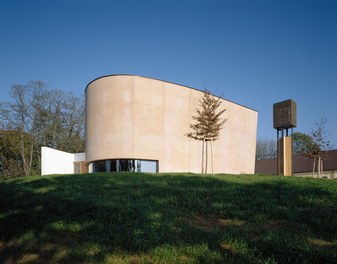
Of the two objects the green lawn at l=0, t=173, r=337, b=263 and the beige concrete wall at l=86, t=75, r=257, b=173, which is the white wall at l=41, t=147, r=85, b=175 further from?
the green lawn at l=0, t=173, r=337, b=263

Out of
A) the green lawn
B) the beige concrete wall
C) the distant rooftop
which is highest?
the beige concrete wall

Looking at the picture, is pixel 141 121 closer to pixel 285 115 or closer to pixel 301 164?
pixel 285 115

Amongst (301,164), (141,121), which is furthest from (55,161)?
(301,164)

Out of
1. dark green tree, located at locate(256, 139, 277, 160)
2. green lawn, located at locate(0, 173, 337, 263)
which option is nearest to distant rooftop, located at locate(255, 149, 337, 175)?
dark green tree, located at locate(256, 139, 277, 160)

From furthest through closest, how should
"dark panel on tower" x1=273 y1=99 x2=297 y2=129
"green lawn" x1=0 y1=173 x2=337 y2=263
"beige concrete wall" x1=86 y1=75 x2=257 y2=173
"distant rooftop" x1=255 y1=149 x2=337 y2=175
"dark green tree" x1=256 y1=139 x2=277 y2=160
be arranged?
1. "dark green tree" x1=256 y1=139 x2=277 y2=160
2. "distant rooftop" x1=255 y1=149 x2=337 y2=175
3. "beige concrete wall" x1=86 y1=75 x2=257 y2=173
4. "dark panel on tower" x1=273 y1=99 x2=297 y2=129
5. "green lawn" x1=0 y1=173 x2=337 y2=263

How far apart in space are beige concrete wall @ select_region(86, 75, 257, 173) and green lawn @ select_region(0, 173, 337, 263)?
56.4 feet

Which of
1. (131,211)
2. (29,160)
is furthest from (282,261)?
(29,160)

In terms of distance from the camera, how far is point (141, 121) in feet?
90.6

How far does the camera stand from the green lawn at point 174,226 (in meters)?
5.23

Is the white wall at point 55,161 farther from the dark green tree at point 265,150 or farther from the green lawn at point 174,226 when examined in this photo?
the dark green tree at point 265,150

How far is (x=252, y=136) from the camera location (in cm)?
3741

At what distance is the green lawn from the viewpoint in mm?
5227

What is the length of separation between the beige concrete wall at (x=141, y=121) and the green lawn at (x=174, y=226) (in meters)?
17.2

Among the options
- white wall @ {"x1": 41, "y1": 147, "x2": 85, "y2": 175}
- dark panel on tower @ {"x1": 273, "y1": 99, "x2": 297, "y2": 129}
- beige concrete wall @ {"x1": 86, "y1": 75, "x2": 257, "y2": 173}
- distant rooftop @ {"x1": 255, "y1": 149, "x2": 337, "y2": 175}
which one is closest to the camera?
dark panel on tower @ {"x1": 273, "y1": 99, "x2": 297, "y2": 129}
